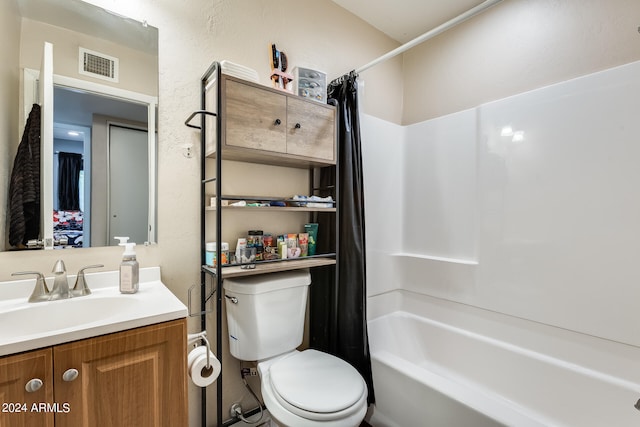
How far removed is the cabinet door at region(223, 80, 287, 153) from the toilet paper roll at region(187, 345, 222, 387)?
851 millimetres

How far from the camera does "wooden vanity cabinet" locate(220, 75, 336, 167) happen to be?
1.31m

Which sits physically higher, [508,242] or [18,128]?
[18,128]

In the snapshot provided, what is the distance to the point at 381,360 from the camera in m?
1.62

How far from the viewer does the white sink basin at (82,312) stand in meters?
0.79

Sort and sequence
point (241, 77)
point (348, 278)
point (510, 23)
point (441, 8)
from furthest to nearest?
point (441, 8), point (510, 23), point (348, 278), point (241, 77)

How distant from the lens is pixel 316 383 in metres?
1.25

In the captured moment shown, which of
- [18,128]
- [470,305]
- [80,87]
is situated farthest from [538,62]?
[18,128]

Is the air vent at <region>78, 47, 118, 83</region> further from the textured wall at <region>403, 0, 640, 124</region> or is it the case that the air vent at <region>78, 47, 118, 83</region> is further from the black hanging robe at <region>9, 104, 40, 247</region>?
the textured wall at <region>403, 0, 640, 124</region>

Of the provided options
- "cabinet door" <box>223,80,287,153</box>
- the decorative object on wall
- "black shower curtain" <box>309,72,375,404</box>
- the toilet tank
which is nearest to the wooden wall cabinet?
the toilet tank

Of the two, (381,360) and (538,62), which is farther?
(538,62)

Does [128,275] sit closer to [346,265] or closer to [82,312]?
[82,312]

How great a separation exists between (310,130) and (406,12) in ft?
4.27

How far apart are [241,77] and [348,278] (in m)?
1.21

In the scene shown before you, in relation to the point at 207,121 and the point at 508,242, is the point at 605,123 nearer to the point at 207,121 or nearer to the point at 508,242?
the point at 508,242
